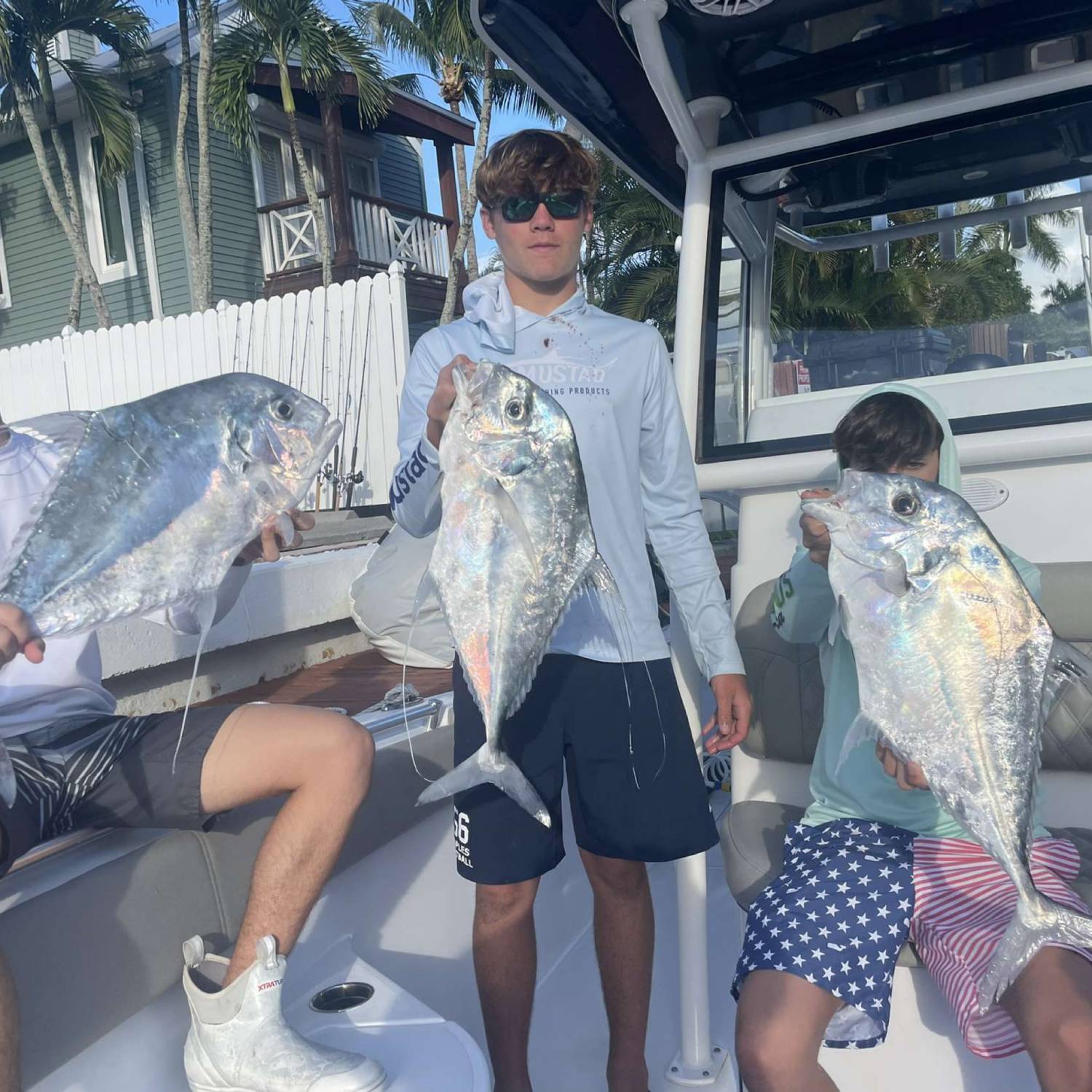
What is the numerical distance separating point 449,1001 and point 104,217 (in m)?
15.9

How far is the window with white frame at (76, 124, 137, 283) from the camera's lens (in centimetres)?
1504

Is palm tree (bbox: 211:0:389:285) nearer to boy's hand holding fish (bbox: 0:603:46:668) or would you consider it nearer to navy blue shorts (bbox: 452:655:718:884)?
navy blue shorts (bbox: 452:655:718:884)

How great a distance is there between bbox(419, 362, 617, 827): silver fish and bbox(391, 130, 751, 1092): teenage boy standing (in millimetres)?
449

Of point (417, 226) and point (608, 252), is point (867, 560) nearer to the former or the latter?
point (417, 226)

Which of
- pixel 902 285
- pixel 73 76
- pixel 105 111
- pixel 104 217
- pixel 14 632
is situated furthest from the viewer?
pixel 104 217

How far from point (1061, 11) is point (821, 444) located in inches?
45.3

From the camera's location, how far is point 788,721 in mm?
2477

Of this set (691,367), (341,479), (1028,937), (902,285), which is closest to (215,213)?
(341,479)

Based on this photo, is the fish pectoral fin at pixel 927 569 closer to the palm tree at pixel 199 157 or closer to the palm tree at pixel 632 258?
the palm tree at pixel 199 157

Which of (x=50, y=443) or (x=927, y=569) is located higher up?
(x=50, y=443)

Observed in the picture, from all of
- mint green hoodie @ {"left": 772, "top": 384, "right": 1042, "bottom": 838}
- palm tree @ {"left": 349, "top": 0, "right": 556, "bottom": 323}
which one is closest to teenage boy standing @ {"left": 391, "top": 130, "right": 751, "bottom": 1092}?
mint green hoodie @ {"left": 772, "top": 384, "right": 1042, "bottom": 838}

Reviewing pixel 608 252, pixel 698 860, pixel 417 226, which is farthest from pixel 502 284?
pixel 608 252

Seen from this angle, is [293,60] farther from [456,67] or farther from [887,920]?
[887,920]

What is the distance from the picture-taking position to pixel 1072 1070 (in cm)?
154
